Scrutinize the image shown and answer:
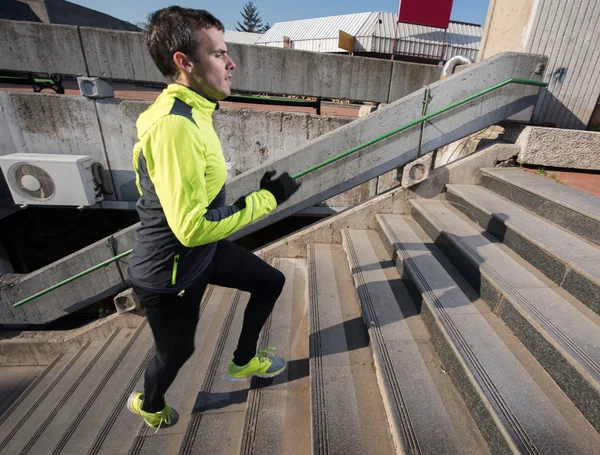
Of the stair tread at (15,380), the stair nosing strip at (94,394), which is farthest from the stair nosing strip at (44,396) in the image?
the stair nosing strip at (94,394)

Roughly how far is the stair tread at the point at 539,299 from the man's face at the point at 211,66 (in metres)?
2.42

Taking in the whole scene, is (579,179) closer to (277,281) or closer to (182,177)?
(277,281)

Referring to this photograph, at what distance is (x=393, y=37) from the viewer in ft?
82.5

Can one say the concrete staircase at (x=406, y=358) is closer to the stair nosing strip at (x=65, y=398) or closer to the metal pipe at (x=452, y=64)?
the stair nosing strip at (x=65, y=398)

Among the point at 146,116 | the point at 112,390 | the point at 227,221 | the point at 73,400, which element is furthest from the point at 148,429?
the point at 146,116

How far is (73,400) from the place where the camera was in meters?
3.29

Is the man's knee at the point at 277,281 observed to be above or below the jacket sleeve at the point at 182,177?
below

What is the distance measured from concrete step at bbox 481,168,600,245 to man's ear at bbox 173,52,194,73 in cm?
335

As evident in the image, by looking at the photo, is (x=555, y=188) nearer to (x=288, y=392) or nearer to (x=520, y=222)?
(x=520, y=222)

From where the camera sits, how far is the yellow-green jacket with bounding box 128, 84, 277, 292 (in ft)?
4.28

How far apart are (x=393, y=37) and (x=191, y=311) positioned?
1188 inches

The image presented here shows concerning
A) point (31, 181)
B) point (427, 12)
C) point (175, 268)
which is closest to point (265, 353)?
point (175, 268)

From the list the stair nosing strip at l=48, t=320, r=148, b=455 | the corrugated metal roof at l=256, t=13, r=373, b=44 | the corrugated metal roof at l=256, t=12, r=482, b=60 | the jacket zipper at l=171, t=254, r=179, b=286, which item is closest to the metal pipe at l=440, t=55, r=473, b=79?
the jacket zipper at l=171, t=254, r=179, b=286

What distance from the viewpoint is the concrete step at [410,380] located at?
5.32 feet
